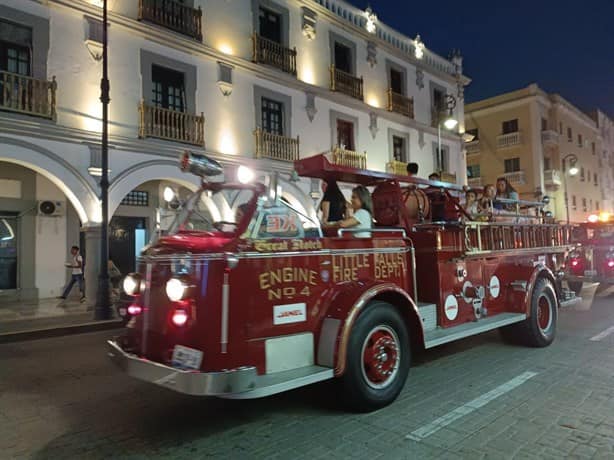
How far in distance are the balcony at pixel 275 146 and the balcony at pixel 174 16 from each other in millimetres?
3679

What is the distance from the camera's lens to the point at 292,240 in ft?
12.7

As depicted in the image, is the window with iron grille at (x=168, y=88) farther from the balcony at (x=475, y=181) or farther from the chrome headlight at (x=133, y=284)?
the balcony at (x=475, y=181)

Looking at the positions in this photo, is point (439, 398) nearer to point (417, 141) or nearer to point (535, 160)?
point (417, 141)

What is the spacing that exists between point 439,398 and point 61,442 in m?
3.41

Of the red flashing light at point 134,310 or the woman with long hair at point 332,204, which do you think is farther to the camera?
the woman with long hair at point 332,204

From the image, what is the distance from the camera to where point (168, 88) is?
13.8 m

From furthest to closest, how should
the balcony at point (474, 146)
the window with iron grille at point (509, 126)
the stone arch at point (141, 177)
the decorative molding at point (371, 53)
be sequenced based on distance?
the balcony at point (474, 146)
the window with iron grille at point (509, 126)
the decorative molding at point (371, 53)
the stone arch at point (141, 177)

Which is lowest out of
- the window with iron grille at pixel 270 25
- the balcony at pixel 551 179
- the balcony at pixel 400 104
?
the balcony at pixel 551 179

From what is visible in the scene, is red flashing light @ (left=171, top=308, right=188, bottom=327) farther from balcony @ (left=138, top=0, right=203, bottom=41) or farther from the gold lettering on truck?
balcony @ (left=138, top=0, right=203, bottom=41)

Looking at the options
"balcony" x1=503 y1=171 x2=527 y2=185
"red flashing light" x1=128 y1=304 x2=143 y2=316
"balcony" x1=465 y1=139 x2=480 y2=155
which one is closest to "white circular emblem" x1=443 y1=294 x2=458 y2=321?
"red flashing light" x1=128 y1=304 x2=143 y2=316

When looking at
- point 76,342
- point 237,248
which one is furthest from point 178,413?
point 76,342

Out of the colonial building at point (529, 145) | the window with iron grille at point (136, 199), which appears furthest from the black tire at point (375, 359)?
the colonial building at point (529, 145)

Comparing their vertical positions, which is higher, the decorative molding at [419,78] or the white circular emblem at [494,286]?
the decorative molding at [419,78]

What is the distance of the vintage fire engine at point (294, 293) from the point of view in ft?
11.0
